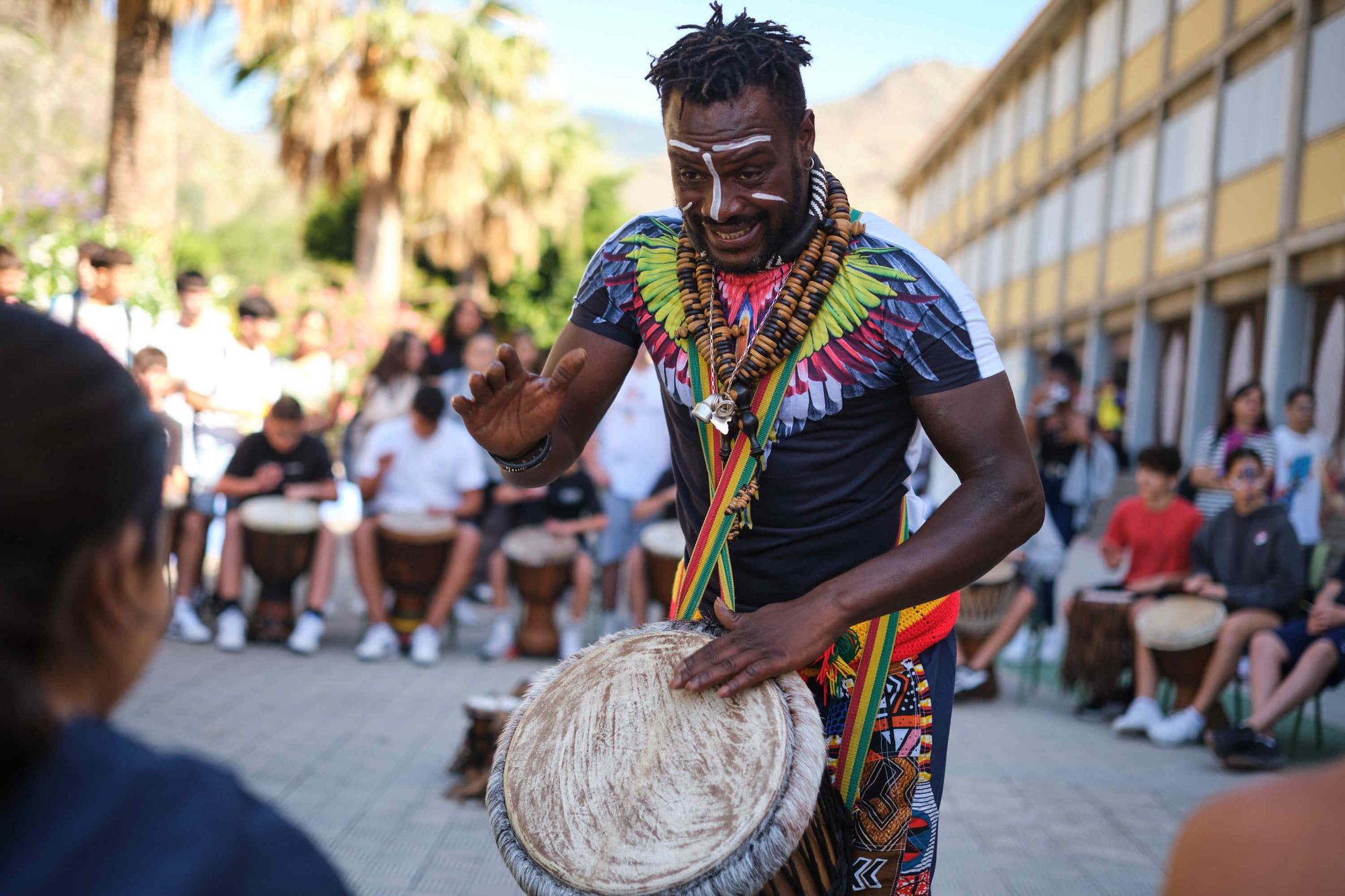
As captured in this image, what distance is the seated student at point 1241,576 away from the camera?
6.97 m

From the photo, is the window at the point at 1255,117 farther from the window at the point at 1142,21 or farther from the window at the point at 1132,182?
the window at the point at 1142,21

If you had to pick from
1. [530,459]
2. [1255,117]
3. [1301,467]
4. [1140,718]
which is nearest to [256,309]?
[1140,718]

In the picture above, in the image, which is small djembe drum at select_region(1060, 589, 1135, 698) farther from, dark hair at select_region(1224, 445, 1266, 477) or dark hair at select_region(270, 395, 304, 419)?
dark hair at select_region(270, 395, 304, 419)

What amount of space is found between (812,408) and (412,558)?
21.7 feet

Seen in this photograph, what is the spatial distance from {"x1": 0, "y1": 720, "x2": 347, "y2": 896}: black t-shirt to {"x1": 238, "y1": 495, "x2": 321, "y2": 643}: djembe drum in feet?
25.4

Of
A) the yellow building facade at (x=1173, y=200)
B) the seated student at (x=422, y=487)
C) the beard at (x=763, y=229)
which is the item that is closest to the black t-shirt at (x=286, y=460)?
the seated student at (x=422, y=487)

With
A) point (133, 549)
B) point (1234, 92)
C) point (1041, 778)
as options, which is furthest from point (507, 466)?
point (1234, 92)

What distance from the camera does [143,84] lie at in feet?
43.6

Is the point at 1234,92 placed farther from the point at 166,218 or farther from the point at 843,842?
the point at 843,842

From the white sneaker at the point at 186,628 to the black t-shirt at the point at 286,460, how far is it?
0.93 m

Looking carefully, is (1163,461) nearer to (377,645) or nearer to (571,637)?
(571,637)

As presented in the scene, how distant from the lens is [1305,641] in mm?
6703

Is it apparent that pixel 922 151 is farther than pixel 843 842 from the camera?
Yes

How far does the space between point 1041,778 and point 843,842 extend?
439 centimetres
